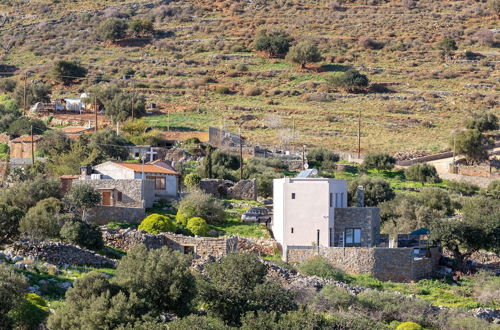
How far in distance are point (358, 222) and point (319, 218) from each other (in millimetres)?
1778

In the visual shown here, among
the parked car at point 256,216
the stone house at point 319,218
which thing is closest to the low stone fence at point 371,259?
the stone house at point 319,218

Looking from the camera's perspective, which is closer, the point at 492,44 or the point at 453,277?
the point at 453,277

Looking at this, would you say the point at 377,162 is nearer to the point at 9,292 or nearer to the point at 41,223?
the point at 41,223

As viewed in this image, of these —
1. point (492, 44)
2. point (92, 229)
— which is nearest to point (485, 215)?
point (92, 229)

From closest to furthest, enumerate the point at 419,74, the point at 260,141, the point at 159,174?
the point at 159,174 < the point at 260,141 < the point at 419,74

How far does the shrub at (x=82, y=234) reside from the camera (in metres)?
38.5

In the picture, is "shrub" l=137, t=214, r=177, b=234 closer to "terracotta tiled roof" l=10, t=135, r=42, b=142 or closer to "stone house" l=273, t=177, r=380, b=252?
"stone house" l=273, t=177, r=380, b=252

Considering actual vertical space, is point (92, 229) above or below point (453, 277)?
above

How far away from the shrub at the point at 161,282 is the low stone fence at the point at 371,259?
12.1 m

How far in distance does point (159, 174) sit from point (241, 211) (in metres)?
4.32

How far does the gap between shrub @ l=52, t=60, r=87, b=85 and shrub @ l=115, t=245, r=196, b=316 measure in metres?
75.3

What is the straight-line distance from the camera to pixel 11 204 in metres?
45.2

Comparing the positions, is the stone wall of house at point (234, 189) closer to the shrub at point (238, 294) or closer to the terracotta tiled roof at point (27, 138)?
the terracotta tiled roof at point (27, 138)

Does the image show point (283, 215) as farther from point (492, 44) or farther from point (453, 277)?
point (492, 44)
